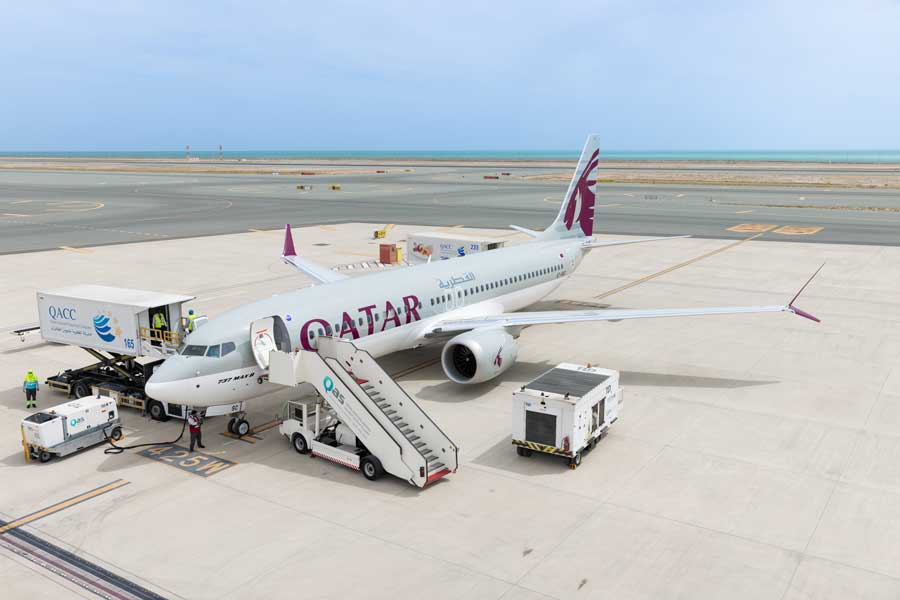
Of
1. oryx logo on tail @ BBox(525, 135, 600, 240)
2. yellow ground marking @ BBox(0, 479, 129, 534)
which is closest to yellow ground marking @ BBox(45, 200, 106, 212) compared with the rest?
oryx logo on tail @ BBox(525, 135, 600, 240)

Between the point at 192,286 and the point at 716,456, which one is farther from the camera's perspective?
the point at 192,286

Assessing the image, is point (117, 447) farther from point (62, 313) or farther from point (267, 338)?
point (62, 313)

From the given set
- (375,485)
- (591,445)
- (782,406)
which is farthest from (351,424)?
(782,406)

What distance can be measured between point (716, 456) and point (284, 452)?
41.6 ft

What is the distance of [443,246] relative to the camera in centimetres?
4966

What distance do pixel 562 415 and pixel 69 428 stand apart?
46.8 feet

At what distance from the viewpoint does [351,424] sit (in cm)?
1911

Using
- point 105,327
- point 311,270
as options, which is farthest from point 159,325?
point 311,270

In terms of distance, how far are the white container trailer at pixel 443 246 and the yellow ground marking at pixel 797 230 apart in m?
37.0

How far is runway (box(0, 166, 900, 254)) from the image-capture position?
70000mm

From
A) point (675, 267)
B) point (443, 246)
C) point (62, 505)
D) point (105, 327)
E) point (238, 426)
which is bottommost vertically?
point (62, 505)

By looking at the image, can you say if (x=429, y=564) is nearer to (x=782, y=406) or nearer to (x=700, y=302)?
(x=782, y=406)

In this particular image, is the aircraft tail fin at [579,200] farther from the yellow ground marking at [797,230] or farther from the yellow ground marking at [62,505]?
the yellow ground marking at [797,230]

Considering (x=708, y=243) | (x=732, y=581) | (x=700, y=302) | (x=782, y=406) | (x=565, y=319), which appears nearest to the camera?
(x=732, y=581)
